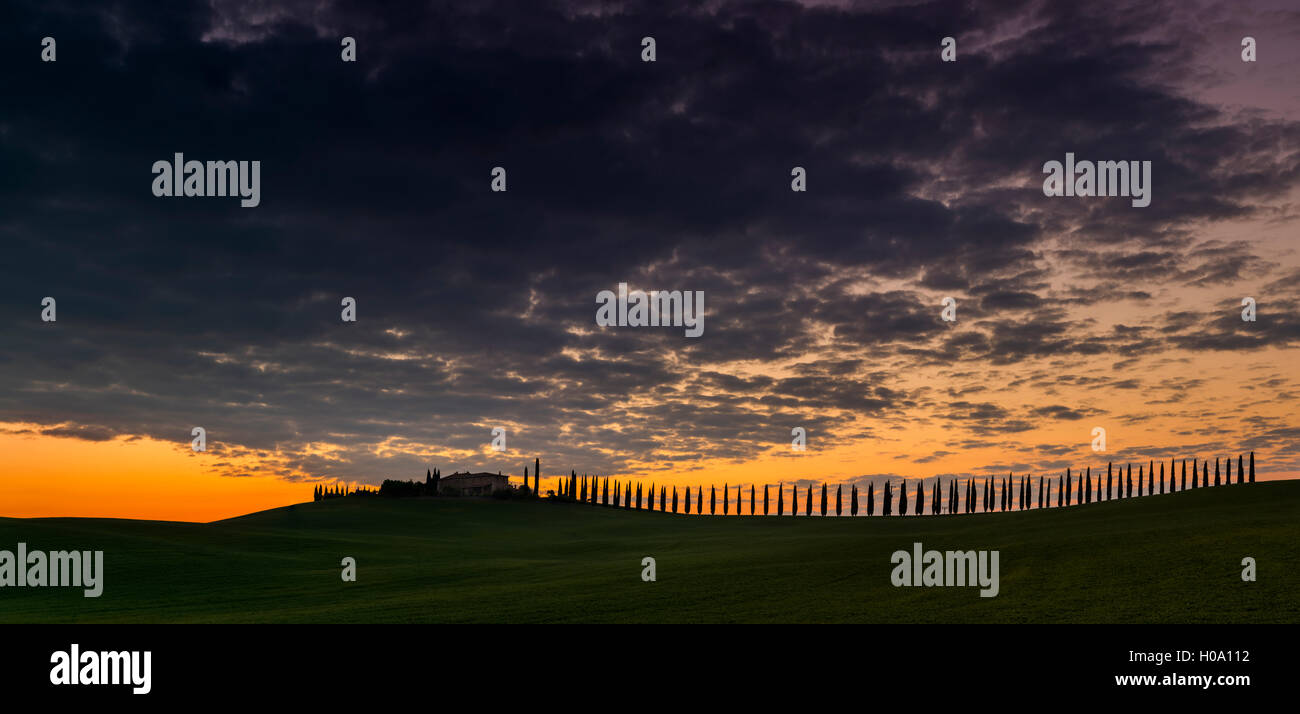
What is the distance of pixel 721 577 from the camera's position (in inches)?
1539

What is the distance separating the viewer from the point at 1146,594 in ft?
90.1

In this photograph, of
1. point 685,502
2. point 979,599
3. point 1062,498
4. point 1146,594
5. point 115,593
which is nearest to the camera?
point 1146,594

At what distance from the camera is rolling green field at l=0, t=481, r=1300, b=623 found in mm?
27828

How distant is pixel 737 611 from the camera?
98.8 feet

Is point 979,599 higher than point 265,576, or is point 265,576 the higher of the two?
point 979,599

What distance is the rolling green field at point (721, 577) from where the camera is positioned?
1096 inches
